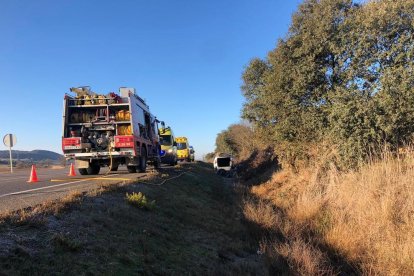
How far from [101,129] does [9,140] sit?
9.78m

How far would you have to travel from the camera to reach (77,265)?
4.46 metres

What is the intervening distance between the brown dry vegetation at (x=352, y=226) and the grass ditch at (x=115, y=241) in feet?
2.83

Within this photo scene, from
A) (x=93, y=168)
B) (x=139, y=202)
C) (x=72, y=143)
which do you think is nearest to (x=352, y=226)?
(x=139, y=202)

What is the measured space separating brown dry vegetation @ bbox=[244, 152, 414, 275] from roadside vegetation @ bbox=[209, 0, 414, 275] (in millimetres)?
26

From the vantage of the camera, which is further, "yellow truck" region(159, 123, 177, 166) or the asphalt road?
"yellow truck" region(159, 123, 177, 166)

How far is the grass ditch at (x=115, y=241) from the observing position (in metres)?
4.45

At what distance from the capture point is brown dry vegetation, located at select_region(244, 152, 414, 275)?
682cm

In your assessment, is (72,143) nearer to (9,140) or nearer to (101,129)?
(101,129)

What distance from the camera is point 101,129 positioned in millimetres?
15742

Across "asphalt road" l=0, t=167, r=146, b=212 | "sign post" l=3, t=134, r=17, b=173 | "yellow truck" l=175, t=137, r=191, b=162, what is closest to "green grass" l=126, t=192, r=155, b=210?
"asphalt road" l=0, t=167, r=146, b=212

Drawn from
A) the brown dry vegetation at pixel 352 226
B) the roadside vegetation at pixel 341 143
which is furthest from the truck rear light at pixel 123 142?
the brown dry vegetation at pixel 352 226

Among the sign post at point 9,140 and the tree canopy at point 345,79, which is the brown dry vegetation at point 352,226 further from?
the sign post at point 9,140

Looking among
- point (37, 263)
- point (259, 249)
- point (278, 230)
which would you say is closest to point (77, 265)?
point (37, 263)

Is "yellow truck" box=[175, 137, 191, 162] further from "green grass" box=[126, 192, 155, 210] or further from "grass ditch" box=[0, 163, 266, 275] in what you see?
"green grass" box=[126, 192, 155, 210]
